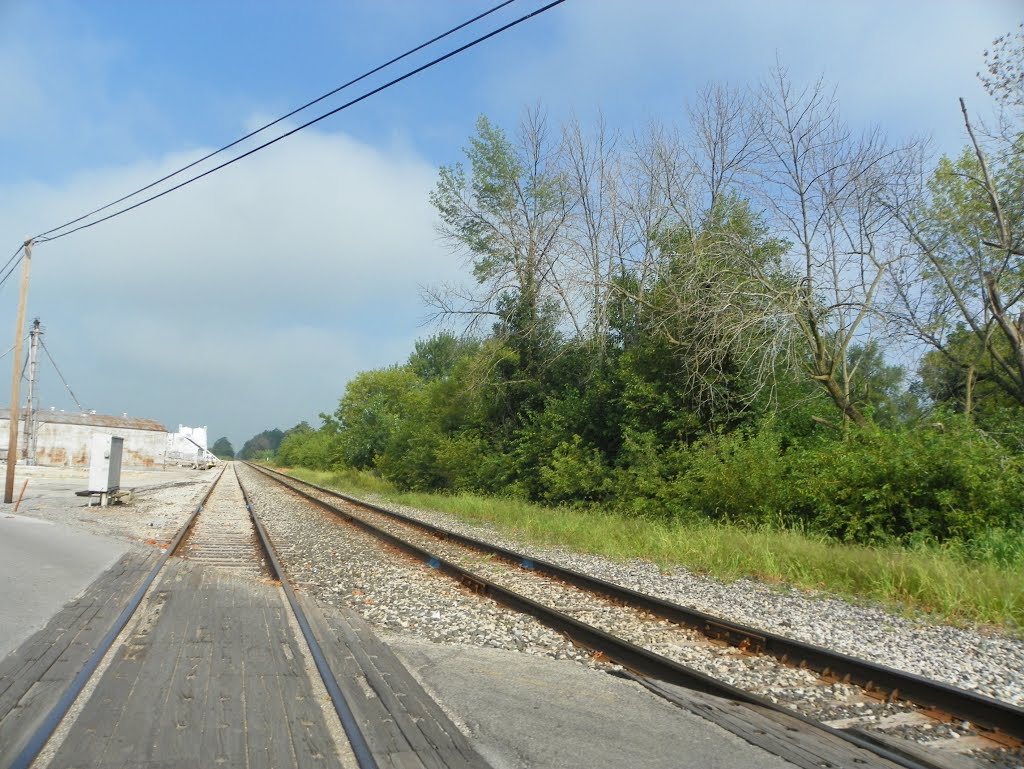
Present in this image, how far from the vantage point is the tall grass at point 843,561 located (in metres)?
7.80

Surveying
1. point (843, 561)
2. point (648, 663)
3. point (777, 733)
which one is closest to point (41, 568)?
point (648, 663)

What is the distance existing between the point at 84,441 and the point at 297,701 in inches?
3014

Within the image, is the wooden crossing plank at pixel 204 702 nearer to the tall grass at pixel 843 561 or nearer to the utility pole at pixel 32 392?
the tall grass at pixel 843 561

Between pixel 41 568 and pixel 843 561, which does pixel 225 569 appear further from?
pixel 843 561

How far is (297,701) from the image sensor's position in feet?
15.1

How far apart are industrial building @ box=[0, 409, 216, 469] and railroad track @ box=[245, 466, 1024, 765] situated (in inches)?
2086

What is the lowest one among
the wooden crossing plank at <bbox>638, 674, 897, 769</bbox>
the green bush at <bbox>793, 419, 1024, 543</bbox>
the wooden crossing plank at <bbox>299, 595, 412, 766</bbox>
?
the wooden crossing plank at <bbox>638, 674, 897, 769</bbox>

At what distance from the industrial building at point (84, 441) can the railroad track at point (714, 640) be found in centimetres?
5300

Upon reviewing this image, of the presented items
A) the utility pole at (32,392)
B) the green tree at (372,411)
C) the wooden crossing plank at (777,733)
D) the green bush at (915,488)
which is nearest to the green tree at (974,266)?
the green bush at (915,488)

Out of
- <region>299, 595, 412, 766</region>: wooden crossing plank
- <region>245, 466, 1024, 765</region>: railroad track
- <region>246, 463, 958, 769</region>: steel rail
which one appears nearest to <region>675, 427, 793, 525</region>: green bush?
<region>245, 466, 1024, 765</region>: railroad track

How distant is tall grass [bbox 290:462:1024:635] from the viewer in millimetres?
7805

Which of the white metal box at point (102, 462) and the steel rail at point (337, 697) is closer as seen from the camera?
the steel rail at point (337, 697)

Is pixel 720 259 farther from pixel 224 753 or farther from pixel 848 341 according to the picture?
pixel 224 753

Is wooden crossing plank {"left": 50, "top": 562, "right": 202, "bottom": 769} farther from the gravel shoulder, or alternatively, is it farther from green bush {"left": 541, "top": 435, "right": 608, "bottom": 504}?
green bush {"left": 541, "top": 435, "right": 608, "bottom": 504}
